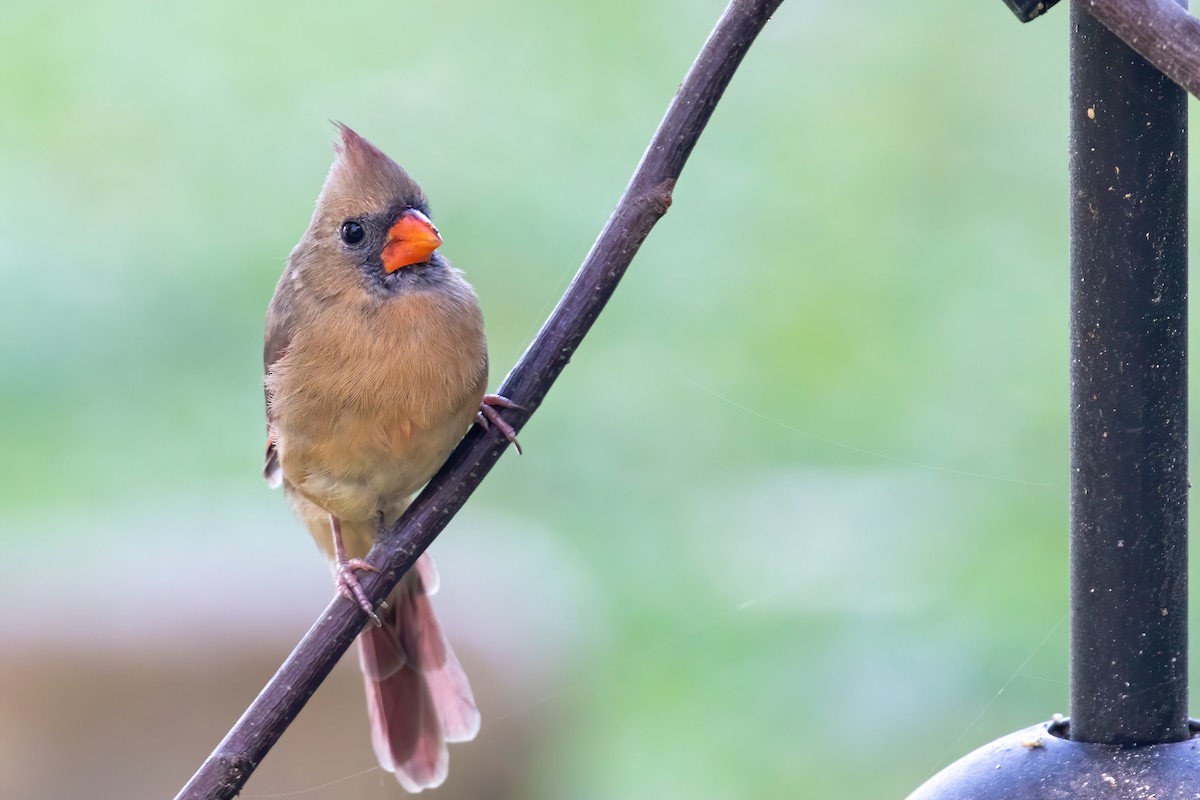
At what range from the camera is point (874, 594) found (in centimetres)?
438

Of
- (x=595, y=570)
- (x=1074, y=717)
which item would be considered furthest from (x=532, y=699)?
(x=1074, y=717)

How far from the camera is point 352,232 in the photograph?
216cm

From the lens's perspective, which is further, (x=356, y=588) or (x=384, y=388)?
(x=384, y=388)

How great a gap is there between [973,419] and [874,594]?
0.84 meters

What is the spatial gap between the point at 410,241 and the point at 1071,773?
112 centimetres

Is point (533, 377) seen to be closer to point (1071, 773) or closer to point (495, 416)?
point (495, 416)

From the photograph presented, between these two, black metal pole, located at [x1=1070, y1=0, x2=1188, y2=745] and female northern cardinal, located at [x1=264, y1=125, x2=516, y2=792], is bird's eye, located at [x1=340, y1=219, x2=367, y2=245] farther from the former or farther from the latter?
black metal pole, located at [x1=1070, y1=0, x2=1188, y2=745]

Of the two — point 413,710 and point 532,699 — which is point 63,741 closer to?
point 532,699

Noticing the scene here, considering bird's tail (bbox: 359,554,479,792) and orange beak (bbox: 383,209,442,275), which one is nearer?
orange beak (bbox: 383,209,442,275)

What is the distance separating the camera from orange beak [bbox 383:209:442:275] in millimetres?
2061

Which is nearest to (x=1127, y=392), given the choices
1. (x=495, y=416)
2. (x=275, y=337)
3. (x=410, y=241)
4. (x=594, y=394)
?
(x=495, y=416)

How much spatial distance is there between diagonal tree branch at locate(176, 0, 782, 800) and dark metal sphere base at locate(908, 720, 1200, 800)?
22.5 inches

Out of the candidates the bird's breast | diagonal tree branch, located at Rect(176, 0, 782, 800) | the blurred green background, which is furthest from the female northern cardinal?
the blurred green background

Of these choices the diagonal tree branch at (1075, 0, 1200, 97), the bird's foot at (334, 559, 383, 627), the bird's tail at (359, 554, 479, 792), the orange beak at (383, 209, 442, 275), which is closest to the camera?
the diagonal tree branch at (1075, 0, 1200, 97)
